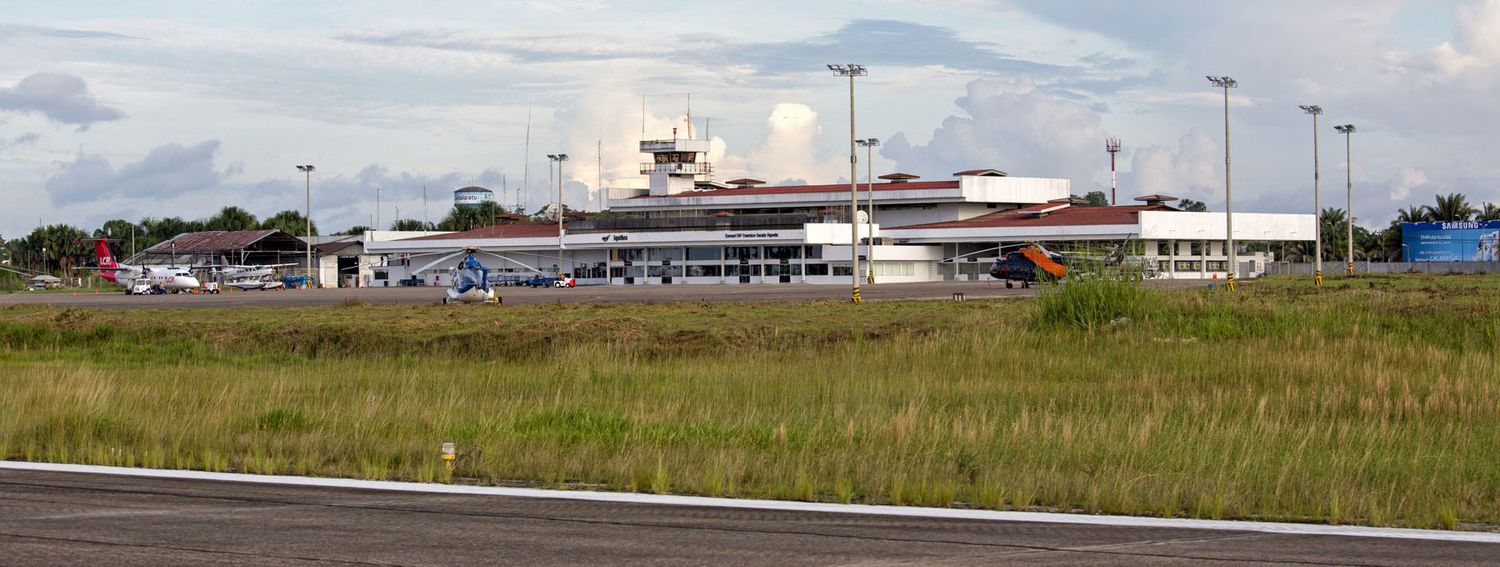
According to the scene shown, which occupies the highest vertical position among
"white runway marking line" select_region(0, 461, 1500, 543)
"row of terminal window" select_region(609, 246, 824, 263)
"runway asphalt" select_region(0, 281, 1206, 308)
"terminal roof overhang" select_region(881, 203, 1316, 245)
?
"terminal roof overhang" select_region(881, 203, 1316, 245)

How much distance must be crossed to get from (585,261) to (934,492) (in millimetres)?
123497

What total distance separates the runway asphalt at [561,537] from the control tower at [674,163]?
13488cm

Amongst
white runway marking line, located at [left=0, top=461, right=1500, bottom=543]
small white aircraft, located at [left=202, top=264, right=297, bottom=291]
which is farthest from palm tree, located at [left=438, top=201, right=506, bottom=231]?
white runway marking line, located at [left=0, top=461, right=1500, bottom=543]

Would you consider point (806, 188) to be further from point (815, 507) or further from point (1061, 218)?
point (815, 507)

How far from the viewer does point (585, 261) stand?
134 m

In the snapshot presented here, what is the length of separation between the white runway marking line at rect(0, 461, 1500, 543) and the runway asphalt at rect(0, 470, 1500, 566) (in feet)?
0.73

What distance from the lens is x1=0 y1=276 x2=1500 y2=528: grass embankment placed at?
1231 centimetres

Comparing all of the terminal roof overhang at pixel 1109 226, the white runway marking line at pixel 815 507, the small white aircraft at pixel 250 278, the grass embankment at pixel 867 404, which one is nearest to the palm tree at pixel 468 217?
the small white aircraft at pixel 250 278

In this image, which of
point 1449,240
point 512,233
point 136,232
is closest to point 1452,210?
point 1449,240

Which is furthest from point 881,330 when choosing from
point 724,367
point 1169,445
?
point 1169,445

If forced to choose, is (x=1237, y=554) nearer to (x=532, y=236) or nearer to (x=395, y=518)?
(x=395, y=518)

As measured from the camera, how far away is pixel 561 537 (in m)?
9.24

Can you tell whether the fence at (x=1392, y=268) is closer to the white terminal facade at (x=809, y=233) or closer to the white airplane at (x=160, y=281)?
the white terminal facade at (x=809, y=233)

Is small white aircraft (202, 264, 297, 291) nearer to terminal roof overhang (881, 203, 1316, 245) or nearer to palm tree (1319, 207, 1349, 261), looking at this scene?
terminal roof overhang (881, 203, 1316, 245)
